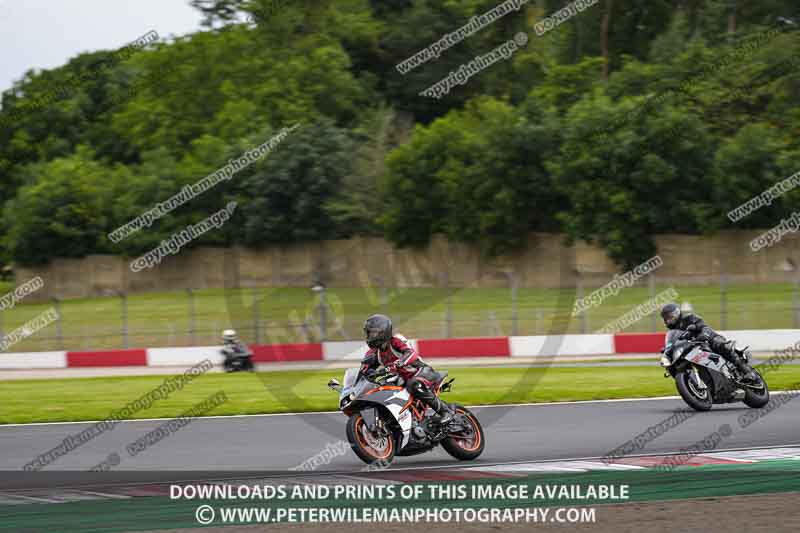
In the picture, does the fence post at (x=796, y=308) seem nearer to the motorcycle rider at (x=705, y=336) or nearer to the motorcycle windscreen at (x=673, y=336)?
the motorcycle rider at (x=705, y=336)

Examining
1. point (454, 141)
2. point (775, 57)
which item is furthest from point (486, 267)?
point (775, 57)

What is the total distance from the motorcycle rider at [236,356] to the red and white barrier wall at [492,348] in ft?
5.07

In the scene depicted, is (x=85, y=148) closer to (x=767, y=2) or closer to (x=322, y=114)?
(x=322, y=114)

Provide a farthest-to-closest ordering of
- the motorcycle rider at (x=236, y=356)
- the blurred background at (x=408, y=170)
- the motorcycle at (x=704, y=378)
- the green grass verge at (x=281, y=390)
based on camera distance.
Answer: the blurred background at (x=408, y=170) → the motorcycle rider at (x=236, y=356) → the green grass verge at (x=281, y=390) → the motorcycle at (x=704, y=378)

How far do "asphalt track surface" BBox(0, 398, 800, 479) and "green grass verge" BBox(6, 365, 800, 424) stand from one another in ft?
4.61

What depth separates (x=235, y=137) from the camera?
60312mm

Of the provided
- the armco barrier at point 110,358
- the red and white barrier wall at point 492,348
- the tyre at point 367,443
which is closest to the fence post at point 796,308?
the red and white barrier wall at point 492,348

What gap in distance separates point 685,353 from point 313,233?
4067cm

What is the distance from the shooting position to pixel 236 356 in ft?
92.0

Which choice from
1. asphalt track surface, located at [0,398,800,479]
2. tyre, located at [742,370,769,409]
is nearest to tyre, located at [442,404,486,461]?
asphalt track surface, located at [0,398,800,479]

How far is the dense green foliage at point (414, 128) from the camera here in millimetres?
45594

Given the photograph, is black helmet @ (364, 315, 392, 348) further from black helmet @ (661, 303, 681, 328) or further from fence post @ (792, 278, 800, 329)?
fence post @ (792, 278, 800, 329)

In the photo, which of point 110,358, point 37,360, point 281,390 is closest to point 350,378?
point 281,390

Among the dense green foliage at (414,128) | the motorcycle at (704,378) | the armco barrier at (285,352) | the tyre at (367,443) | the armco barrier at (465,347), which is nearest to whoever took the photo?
the tyre at (367,443)
